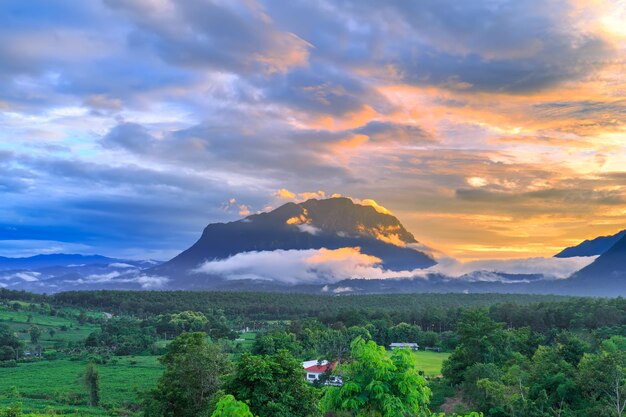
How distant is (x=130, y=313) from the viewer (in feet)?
575

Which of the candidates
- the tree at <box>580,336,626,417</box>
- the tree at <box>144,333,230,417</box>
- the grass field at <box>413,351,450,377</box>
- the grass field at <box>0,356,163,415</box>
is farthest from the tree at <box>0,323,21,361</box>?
the tree at <box>580,336,626,417</box>

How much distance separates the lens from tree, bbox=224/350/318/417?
25781 mm

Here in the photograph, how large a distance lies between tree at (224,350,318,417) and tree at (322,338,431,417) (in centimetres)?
1382

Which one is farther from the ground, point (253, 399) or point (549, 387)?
point (253, 399)

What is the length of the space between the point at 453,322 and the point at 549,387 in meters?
80.8

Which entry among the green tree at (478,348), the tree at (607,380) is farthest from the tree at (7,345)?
the tree at (607,380)

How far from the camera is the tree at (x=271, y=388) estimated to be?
25.8 metres

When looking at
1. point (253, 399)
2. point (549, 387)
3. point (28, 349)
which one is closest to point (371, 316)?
point (28, 349)

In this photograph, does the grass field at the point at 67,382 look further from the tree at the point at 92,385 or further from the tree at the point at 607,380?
the tree at the point at 607,380

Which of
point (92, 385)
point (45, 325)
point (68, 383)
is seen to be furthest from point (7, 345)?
point (92, 385)

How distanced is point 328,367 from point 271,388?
4459 cm

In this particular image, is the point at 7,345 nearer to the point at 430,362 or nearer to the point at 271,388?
the point at 430,362

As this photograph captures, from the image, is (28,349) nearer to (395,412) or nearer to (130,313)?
(130,313)

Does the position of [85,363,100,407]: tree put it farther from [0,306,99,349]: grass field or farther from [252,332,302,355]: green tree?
[0,306,99,349]: grass field
